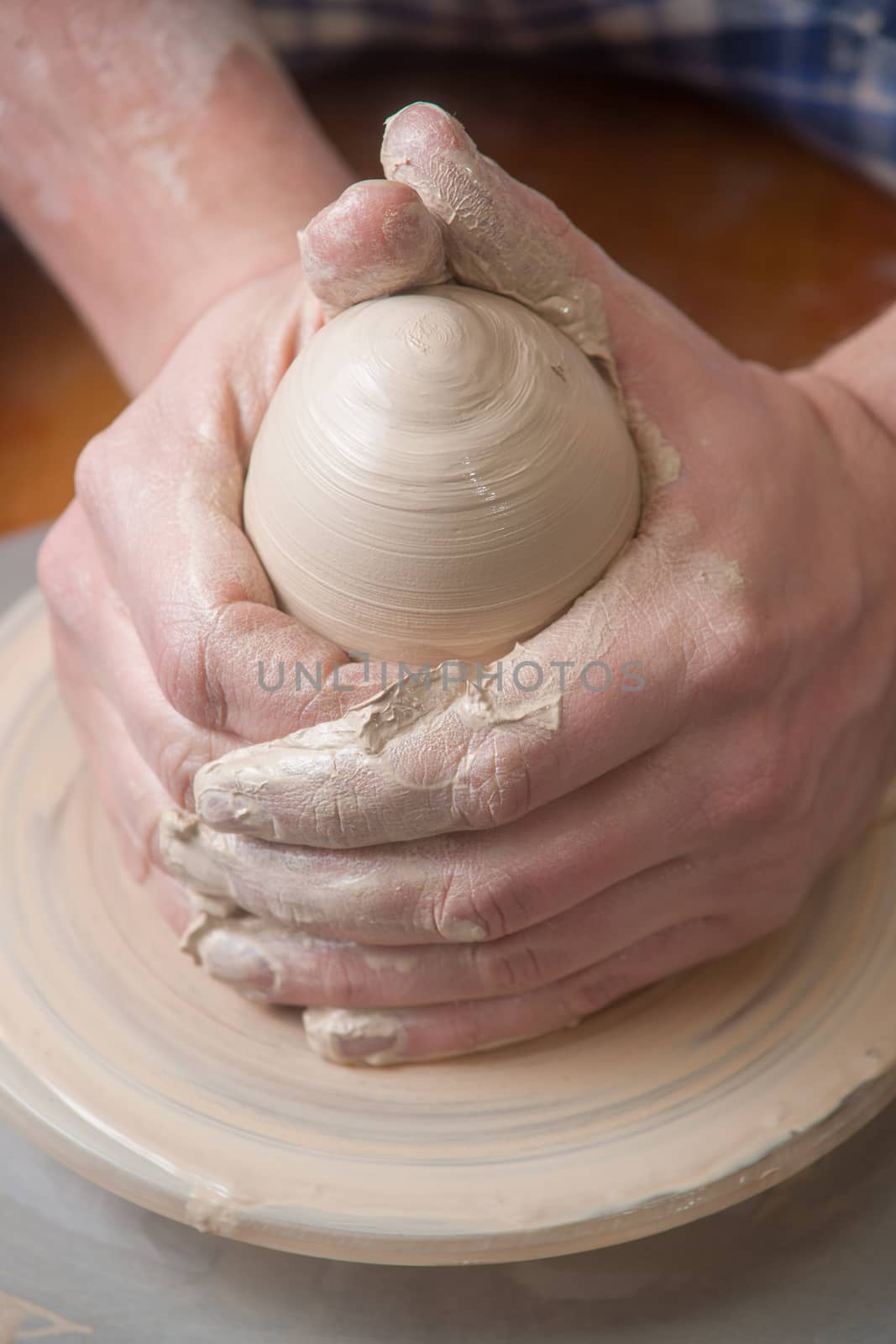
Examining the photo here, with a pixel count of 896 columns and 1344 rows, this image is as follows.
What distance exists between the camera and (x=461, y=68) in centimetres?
227

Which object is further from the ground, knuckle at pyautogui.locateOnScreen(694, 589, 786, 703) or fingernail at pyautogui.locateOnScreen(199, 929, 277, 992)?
knuckle at pyautogui.locateOnScreen(694, 589, 786, 703)

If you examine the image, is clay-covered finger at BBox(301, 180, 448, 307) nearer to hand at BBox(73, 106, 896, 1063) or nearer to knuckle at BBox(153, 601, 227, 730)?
hand at BBox(73, 106, 896, 1063)

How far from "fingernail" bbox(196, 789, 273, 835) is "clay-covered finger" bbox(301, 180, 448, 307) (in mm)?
357

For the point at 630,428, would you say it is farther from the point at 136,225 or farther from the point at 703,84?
the point at 703,84

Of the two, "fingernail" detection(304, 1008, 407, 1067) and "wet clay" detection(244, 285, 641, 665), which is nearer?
"wet clay" detection(244, 285, 641, 665)

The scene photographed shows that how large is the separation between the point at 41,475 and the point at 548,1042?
3.66 feet

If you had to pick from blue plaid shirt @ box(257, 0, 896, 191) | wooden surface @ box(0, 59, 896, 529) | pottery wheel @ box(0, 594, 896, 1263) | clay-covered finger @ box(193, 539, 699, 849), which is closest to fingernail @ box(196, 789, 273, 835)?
clay-covered finger @ box(193, 539, 699, 849)

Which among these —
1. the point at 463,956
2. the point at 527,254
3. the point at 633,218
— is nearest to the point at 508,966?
the point at 463,956

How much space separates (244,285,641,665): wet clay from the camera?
81 cm

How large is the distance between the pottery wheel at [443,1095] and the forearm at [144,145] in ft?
2.21

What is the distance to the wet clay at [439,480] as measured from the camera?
0.81 meters

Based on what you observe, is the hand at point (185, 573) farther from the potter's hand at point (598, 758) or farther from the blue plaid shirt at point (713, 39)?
the blue plaid shirt at point (713, 39)

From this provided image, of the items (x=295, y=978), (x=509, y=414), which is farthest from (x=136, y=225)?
(x=295, y=978)

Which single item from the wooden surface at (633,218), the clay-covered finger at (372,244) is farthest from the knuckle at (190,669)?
the wooden surface at (633,218)
